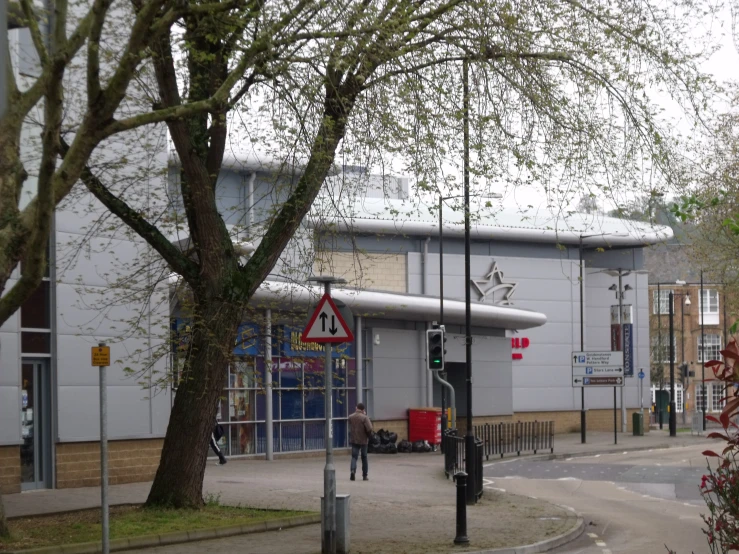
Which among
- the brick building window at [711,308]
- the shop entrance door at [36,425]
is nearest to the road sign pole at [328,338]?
the shop entrance door at [36,425]

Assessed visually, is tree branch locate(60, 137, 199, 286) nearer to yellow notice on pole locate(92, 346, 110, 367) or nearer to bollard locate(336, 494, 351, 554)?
yellow notice on pole locate(92, 346, 110, 367)

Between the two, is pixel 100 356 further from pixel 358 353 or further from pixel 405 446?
pixel 405 446

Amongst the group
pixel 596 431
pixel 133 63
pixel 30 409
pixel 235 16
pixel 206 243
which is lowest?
pixel 596 431

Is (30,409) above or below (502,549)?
above

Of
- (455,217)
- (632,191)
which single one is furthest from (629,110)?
(455,217)

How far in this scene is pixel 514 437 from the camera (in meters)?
35.3

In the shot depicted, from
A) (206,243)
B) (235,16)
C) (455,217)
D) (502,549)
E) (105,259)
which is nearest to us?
(235,16)

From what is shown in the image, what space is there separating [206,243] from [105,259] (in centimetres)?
692

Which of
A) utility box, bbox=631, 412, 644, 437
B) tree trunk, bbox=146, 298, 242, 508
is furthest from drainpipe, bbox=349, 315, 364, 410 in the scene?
tree trunk, bbox=146, 298, 242, 508

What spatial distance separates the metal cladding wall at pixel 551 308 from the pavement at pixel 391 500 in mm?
17044

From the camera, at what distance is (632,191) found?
13.3 meters

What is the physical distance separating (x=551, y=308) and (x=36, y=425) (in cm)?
3436

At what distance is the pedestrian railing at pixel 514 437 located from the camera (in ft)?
Answer: 108

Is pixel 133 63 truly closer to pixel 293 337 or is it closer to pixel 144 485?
pixel 293 337
